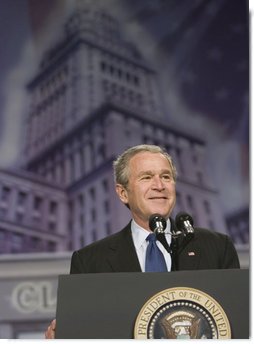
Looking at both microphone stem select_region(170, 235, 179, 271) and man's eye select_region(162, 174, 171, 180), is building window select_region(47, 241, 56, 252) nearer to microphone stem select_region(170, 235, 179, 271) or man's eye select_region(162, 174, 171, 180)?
man's eye select_region(162, 174, 171, 180)

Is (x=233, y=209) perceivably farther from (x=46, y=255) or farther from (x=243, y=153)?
(x=46, y=255)

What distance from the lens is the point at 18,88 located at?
4.37 m

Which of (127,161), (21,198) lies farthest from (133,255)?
(21,198)

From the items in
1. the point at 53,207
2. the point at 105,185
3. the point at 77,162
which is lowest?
the point at 53,207

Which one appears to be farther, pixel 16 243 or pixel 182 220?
pixel 16 243

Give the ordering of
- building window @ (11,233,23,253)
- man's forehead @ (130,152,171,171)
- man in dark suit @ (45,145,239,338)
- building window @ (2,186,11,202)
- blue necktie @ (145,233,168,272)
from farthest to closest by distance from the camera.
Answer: building window @ (2,186,11,202) → building window @ (11,233,23,253) → man's forehead @ (130,152,171,171) → man in dark suit @ (45,145,239,338) → blue necktie @ (145,233,168,272)

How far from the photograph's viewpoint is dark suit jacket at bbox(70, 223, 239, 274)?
5.27ft

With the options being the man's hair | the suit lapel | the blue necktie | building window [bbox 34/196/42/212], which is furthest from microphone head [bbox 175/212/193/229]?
building window [bbox 34/196/42/212]

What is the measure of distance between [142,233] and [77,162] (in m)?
2.55

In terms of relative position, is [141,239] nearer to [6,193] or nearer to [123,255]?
→ [123,255]

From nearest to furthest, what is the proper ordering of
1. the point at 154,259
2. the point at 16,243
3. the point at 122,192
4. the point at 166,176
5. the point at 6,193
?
1. the point at 154,259
2. the point at 166,176
3. the point at 122,192
4. the point at 16,243
5. the point at 6,193

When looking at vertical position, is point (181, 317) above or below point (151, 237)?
below

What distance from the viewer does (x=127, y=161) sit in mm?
1846

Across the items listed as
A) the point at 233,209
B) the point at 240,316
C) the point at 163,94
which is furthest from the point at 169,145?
the point at 240,316
